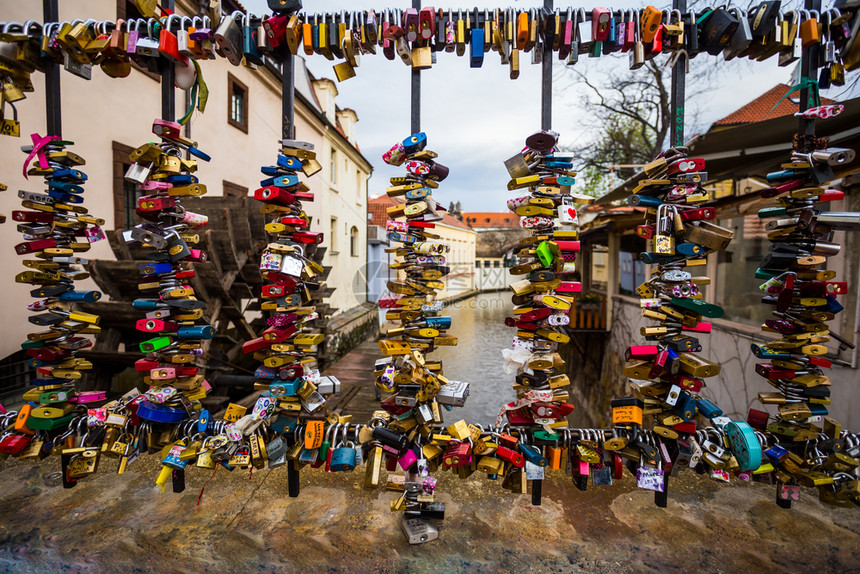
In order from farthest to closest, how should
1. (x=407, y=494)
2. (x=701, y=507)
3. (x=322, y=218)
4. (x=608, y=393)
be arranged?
(x=322, y=218)
(x=608, y=393)
(x=701, y=507)
(x=407, y=494)

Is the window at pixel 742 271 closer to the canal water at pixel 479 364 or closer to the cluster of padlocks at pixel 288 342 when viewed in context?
the canal water at pixel 479 364

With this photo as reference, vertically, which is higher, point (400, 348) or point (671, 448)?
point (400, 348)

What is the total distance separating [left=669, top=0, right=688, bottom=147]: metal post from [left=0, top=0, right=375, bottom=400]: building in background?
2.14 metres

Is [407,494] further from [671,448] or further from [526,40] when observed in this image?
[526,40]

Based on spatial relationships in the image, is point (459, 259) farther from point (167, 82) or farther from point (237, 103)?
point (167, 82)

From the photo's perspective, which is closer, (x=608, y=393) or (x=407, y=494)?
(x=407, y=494)

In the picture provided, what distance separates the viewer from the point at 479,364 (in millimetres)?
16297

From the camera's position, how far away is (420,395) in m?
1.99

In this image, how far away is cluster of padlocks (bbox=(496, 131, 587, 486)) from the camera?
6.41 ft

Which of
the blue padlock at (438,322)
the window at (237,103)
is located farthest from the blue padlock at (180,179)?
the window at (237,103)

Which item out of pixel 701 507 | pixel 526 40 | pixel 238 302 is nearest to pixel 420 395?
pixel 701 507

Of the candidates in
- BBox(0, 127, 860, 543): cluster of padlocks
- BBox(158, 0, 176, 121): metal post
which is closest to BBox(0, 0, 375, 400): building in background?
BBox(158, 0, 176, 121): metal post

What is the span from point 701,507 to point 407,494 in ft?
4.97

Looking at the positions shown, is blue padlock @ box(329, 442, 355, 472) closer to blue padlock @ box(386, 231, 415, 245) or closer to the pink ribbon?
blue padlock @ box(386, 231, 415, 245)
